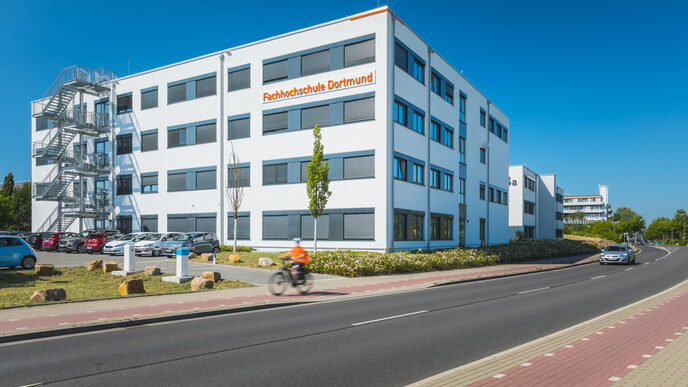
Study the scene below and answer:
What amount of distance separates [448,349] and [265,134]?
28.5 m

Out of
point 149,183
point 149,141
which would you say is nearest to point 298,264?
point 149,183

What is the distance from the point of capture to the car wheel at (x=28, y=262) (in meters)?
19.6

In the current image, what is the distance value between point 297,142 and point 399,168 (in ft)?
23.8

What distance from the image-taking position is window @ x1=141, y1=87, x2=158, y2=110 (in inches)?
1610

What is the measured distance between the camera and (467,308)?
39.9ft

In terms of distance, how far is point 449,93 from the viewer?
39.5m

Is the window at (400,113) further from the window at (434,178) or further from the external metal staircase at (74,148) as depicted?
the external metal staircase at (74,148)

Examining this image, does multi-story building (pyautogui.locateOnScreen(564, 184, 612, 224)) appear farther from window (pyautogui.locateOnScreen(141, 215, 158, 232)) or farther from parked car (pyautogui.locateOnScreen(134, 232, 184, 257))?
parked car (pyautogui.locateOnScreen(134, 232, 184, 257))

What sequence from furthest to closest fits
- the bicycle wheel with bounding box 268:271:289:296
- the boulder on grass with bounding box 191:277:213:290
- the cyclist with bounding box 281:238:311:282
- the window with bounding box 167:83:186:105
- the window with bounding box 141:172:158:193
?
the window with bounding box 141:172:158:193 < the window with bounding box 167:83:186:105 < the boulder on grass with bounding box 191:277:213:290 < the cyclist with bounding box 281:238:311:282 < the bicycle wheel with bounding box 268:271:289:296

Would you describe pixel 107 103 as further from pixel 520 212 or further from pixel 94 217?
pixel 520 212

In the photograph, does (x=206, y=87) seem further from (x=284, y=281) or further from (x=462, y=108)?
(x=284, y=281)

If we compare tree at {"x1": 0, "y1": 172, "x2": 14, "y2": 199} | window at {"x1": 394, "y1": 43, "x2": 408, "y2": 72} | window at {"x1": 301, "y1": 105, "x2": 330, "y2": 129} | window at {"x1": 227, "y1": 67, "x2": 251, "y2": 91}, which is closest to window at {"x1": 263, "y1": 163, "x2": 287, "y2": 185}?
window at {"x1": 301, "y1": 105, "x2": 330, "y2": 129}

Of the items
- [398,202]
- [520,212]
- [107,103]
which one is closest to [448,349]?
[398,202]

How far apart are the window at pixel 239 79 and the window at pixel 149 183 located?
10630mm
